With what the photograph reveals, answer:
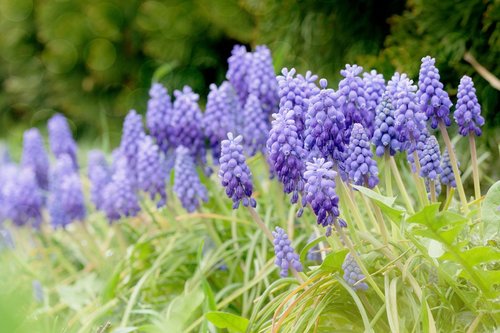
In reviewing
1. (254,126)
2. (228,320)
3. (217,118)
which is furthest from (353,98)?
(217,118)

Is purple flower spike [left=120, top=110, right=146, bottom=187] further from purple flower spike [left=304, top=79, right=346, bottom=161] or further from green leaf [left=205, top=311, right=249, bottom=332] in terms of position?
purple flower spike [left=304, top=79, right=346, bottom=161]

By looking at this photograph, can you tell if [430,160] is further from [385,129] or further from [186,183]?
[186,183]

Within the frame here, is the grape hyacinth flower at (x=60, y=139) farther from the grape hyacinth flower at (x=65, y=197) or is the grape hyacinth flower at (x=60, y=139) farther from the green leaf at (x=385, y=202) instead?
the green leaf at (x=385, y=202)

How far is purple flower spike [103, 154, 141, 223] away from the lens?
3.00 meters

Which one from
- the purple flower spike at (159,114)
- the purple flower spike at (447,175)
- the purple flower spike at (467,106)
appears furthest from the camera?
the purple flower spike at (159,114)

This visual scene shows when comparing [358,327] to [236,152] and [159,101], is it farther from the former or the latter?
[159,101]

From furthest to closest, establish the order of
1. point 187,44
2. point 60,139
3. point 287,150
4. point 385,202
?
point 187,44 < point 60,139 < point 287,150 < point 385,202

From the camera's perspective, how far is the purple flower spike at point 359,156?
5.35 feet

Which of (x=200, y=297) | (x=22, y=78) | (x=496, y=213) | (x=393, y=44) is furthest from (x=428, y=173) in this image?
(x=22, y=78)

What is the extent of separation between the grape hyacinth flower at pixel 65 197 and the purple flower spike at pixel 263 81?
1.09 metres

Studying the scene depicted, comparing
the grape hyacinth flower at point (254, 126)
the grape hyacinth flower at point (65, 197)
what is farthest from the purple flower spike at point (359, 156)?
the grape hyacinth flower at point (65, 197)

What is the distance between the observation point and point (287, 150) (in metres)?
1.61

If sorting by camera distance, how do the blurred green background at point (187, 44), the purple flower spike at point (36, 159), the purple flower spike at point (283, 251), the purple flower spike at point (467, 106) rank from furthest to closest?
the purple flower spike at point (36, 159) < the blurred green background at point (187, 44) < the purple flower spike at point (283, 251) < the purple flower spike at point (467, 106)

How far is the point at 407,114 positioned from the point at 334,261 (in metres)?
0.38
